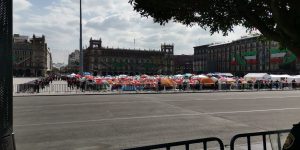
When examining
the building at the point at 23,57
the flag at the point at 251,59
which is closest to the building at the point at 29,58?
the building at the point at 23,57

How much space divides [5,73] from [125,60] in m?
182

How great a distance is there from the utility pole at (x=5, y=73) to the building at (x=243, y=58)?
87231 mm

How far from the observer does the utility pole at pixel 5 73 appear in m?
3.53

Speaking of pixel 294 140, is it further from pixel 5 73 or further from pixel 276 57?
pixel 276 57

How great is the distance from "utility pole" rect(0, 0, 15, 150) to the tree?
2.24 meters

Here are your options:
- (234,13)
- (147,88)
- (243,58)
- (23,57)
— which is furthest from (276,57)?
(23,57)

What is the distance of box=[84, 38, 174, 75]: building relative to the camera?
175375mm

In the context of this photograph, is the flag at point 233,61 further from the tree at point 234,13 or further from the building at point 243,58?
the tree at point 234,13

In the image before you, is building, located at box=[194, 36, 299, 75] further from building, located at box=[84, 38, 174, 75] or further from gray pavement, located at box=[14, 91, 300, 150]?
gray pavement, located at box=[14, 91, 300, 150]

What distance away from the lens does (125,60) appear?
607ft

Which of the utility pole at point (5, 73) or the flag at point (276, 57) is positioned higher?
the flag at point (276, 57)

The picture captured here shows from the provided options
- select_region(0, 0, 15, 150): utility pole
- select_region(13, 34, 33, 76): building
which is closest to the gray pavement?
select_region(0, 0, 15, 150): utility pole

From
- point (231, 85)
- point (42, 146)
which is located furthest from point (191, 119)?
point (231, 85)

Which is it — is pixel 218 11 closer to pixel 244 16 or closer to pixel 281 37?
pixel 244 16
